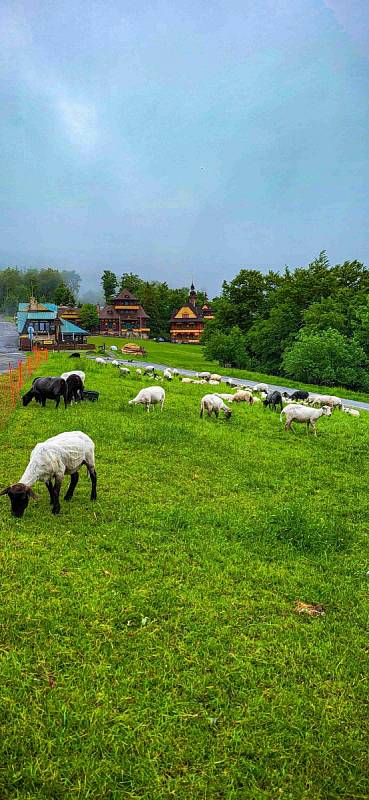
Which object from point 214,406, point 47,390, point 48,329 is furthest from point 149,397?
point 48,329

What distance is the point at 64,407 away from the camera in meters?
17.8

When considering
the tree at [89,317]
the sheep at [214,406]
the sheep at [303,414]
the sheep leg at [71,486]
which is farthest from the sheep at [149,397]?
the tree at [89,317]

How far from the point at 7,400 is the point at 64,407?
303 centimetres

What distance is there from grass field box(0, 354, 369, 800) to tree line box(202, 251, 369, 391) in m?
36.8

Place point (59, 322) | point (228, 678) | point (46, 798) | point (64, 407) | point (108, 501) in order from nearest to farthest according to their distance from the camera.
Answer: point (46, 798) → point (228, 678) → point (108, 501) → point (64, 407) → point (59, 322)

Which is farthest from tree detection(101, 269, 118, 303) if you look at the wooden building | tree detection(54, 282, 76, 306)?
the wooden building

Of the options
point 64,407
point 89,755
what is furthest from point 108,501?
point 64,407

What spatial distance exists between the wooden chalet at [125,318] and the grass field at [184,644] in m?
91.2

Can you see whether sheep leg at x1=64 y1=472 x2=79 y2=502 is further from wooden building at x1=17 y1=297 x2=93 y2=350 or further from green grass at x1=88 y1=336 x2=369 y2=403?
wooden building at x1=17 y1=297 x2=93 y2=350

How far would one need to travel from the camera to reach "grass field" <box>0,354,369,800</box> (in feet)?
11.8

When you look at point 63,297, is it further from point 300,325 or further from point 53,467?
point 53,467

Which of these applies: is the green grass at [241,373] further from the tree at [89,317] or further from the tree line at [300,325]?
the tree at [89,317]

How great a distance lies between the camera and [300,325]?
55.3 m

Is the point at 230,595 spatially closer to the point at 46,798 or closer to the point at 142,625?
the point at 142,625
